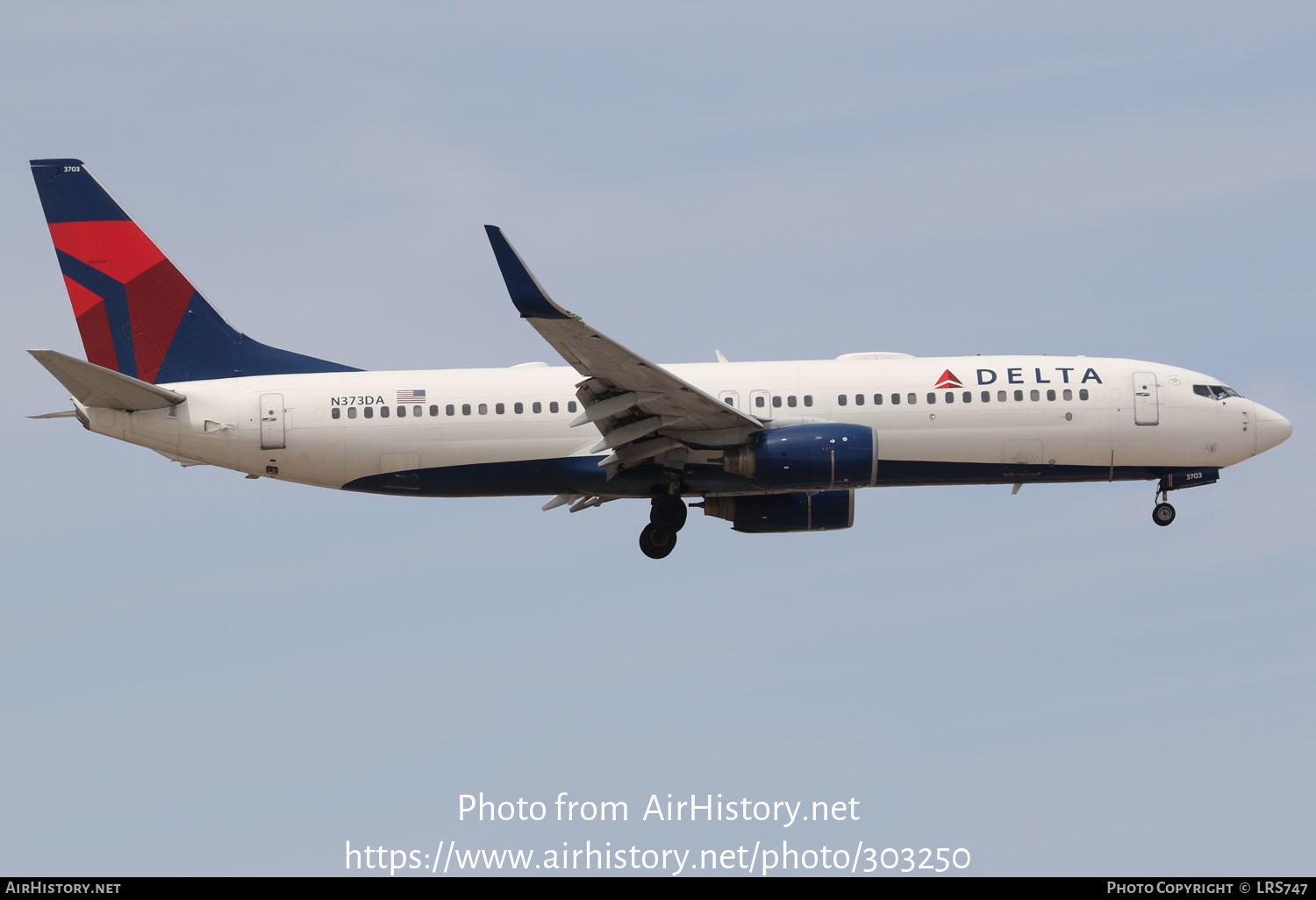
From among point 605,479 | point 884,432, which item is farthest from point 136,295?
point 884,432

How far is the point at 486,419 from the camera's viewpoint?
40188 mm

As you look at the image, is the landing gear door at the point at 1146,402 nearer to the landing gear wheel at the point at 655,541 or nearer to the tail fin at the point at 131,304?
the landing gear wheel at the point at 655,541

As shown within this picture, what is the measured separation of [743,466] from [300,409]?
10.9 metres

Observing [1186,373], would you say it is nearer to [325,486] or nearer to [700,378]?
[700,378]

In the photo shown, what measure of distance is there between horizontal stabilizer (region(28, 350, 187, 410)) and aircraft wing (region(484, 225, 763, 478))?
10127 mm

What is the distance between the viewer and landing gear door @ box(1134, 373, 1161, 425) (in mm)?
41625

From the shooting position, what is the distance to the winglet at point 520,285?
109 ft

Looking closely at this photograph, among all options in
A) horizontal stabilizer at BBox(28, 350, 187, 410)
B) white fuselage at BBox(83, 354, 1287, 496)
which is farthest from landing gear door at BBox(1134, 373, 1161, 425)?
horizontal stabilizer at BBox(28, 350, 187, 410)

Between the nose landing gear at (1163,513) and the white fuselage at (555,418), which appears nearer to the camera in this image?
the white fuselage at (555,418)

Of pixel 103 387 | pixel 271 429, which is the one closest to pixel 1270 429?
pixel 271 429

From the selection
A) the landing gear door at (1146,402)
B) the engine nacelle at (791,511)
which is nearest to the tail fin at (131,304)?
the engine nacelle at (791,511)

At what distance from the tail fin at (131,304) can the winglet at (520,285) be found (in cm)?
904

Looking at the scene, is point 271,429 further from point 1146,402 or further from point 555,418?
point 1146,402

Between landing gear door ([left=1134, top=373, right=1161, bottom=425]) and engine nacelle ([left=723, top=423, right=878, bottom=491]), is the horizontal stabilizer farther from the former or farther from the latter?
landing gear door ([left=1134, top=373, right=1161, bottom=425])
